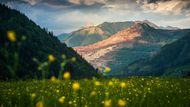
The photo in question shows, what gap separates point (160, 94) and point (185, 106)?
323cm

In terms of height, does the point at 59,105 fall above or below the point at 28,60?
above

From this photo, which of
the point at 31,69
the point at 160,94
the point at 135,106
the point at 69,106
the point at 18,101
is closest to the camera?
the point at 69,106

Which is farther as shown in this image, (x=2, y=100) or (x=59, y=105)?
(x=2, y=100)

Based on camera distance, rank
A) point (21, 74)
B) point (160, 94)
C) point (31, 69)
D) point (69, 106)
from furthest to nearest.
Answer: point (31, 69) → point (21, 74) → point (160, 94) → point (69, 106)

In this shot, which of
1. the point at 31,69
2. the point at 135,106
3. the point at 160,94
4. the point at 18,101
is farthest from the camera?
the point at 31,69

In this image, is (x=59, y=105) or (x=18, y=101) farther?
(x=18, y=101)

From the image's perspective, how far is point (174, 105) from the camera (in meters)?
9.16

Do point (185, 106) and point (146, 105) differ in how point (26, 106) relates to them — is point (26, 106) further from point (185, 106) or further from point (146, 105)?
point (185, 106)

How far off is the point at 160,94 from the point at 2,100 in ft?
18.7

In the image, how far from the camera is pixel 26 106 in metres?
8.89

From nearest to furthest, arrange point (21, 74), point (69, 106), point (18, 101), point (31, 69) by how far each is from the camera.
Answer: point (69, 106) < point (18, 101) < point (21, 74) < point (31, 69)

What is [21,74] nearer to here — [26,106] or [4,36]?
[4,36]

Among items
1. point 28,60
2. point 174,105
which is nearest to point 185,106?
point 174,105

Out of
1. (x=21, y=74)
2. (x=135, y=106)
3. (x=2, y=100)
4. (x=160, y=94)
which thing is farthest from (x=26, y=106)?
(x=21, y=74)
